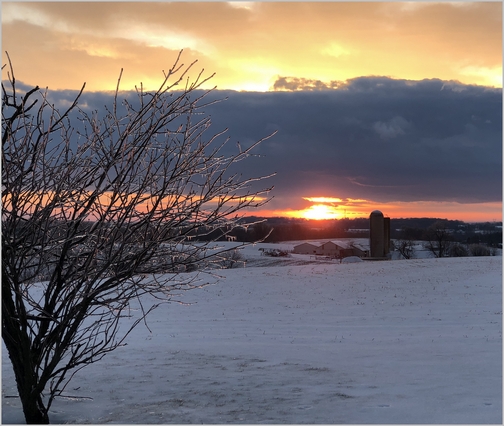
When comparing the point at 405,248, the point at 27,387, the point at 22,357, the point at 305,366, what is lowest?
the point at 405,248

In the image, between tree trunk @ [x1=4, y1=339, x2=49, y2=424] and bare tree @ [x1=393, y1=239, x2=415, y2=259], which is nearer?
tree trunk @ [x1=4, y1=339, x2=49, y2=424]

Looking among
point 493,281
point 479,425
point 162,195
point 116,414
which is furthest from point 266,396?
point 493,281

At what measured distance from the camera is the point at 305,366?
9125 mm

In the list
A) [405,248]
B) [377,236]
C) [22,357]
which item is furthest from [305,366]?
[405,248]

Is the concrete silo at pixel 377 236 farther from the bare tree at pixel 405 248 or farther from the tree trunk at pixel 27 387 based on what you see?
the tree trunk at pixel 27 387

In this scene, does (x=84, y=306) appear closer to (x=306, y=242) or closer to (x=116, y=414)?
(x=116, y=414)

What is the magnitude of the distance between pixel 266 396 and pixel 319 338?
17.1 ft

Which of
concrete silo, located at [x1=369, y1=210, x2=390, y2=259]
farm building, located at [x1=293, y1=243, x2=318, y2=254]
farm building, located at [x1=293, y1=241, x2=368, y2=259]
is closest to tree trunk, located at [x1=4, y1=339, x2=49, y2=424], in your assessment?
concrete silo, located at [x1=369, y1=210, x2=390, y2=259]

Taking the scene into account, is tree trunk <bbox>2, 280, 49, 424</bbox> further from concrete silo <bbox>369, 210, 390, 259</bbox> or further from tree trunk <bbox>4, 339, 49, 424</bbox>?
concrete silo <bbox>369, 210, 390, 259</bbox>

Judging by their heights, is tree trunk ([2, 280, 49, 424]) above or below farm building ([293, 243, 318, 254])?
above

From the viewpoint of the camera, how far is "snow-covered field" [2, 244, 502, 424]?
6.52 meters

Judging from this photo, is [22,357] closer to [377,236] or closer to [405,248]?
[377,236]

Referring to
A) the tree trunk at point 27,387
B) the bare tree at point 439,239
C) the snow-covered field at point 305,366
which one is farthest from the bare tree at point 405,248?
the tree trunk at point 27,387

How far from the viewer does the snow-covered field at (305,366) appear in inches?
257
